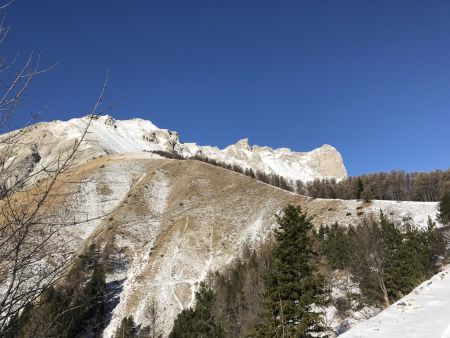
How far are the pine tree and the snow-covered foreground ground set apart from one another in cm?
754

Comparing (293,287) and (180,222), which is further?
(180,222)

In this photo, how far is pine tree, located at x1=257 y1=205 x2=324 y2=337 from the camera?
19.0m

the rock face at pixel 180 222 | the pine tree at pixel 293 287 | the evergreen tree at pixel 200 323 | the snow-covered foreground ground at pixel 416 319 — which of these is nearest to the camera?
the snow-covered foreground ground at pixel 416 319

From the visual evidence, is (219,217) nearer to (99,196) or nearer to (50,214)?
(99,196)

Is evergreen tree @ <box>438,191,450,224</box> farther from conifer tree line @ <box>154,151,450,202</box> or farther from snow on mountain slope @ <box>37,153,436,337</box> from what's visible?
conifer tree line @ <box>154,151,450,202</box>

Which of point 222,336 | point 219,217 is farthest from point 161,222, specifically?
point 222,336

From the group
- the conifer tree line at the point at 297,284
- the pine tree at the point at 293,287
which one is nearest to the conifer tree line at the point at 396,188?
the conifer tree line at the point at 297,284

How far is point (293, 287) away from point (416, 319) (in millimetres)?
11838

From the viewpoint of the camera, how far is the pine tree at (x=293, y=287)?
19047 millimetres

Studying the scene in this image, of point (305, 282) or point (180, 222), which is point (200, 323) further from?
point (180, 222)

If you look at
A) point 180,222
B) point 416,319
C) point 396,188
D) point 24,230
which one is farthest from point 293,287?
point 396,188

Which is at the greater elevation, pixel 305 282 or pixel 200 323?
pixel 305 282

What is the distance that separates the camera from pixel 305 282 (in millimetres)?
20781

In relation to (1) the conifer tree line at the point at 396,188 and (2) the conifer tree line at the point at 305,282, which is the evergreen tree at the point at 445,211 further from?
(1) the conifer tree line at the point at 396,188
